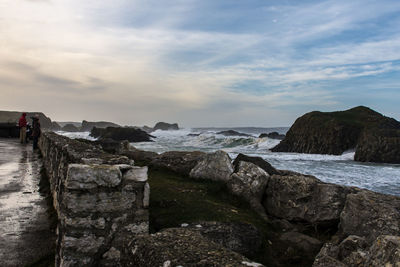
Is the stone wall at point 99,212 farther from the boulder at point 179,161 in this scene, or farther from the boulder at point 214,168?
the boulder at point 179,161

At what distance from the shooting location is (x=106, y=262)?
3.55 m

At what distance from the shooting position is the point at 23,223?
5.01 m

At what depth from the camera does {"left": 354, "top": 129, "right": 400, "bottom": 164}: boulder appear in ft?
76.7

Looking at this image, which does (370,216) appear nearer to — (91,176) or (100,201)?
(100,201)

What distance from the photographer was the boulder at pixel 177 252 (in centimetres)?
208

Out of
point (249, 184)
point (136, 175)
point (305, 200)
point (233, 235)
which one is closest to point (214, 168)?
point (249, 184)

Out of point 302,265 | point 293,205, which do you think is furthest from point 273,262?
point 293,205

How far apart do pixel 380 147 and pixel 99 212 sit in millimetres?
26353

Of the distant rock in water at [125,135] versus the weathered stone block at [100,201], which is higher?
the weathered stone block at [100,201]

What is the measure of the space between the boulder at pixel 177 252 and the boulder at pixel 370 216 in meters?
3.59

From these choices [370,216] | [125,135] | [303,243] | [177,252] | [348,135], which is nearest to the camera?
[177,252]

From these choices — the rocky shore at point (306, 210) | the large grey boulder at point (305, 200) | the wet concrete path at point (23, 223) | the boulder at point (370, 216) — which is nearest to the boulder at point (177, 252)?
the rocky shore at point (306, 210)

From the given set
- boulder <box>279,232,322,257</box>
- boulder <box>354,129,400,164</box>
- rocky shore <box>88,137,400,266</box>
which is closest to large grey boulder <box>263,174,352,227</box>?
rocky shore <box>88,137,400,266</box>

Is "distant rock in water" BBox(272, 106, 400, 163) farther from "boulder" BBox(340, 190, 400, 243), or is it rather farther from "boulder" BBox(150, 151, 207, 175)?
"boulder" BBox(340, 190, 400, 243)
